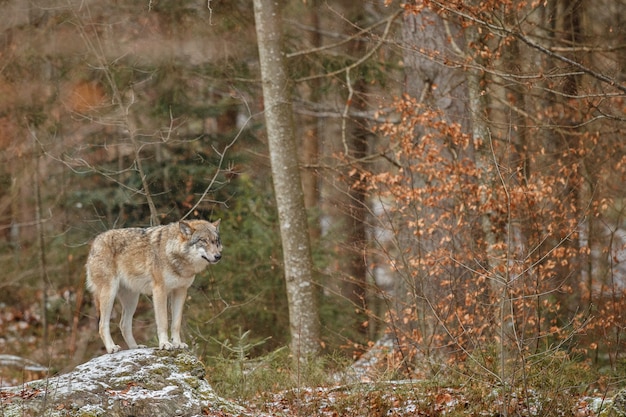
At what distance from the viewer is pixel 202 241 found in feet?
32.1

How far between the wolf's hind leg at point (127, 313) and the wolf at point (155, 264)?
80 mm

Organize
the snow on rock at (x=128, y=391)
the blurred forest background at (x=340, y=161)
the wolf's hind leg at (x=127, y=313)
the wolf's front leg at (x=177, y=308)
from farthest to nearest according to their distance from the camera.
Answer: the blurred forest background at (x=340, y=161)
the wolf's hind leg at (x=127, y=313)
the wolf's front leg at (x=177, y=308)
the snow on rock at (x=128, y=391)

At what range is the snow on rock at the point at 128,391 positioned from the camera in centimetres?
787

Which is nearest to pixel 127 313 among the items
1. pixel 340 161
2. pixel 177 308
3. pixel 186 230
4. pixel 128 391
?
pixel 177 308

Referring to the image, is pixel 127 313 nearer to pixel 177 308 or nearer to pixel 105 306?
pixel 105 306

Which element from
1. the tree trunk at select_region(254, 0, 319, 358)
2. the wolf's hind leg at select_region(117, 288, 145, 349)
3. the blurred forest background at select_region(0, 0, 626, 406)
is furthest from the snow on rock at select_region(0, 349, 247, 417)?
the tree trunk at select_region(254, 0, 319, 358)

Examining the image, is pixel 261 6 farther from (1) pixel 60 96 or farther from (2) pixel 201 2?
(1) pixel 60 96

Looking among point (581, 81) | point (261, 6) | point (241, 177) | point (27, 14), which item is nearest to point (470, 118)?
point (581, 81)

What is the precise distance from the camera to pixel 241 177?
17.9 metres

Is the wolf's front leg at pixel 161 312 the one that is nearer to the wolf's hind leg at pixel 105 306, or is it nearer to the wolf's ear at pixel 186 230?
the wolf's hind leg at pixel 105 306

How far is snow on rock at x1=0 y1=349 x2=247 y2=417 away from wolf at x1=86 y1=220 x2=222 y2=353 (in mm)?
722

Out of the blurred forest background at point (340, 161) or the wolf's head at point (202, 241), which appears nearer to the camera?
the wolf's head at point (202, 241)

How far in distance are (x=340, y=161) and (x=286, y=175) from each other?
11.5ft

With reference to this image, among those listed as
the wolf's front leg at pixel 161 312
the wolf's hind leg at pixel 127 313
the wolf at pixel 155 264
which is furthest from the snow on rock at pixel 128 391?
the wolf's hind leg at pixel 127 313
